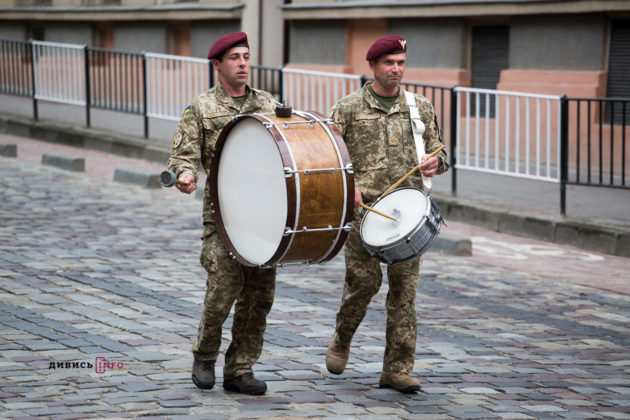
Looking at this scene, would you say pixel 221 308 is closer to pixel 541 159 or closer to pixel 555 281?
pixel 555 281

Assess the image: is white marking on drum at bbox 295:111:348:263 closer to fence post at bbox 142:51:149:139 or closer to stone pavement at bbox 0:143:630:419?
stone pavement at bbox 0:143:630:419

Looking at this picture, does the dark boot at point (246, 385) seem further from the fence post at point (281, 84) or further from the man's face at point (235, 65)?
the fence post at point (281, 84)

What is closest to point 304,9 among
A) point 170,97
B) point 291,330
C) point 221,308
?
point 170,97

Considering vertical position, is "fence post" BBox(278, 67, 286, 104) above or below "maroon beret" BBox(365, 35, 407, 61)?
below

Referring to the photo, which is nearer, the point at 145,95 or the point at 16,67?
the point at 145,95

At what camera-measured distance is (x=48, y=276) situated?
879cm

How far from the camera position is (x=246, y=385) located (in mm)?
5766

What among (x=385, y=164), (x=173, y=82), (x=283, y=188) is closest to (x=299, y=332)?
(x=385, y=164)

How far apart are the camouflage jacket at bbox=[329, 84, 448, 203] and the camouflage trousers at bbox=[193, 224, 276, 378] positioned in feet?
2.49

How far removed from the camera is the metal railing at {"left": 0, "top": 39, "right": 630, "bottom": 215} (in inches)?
452

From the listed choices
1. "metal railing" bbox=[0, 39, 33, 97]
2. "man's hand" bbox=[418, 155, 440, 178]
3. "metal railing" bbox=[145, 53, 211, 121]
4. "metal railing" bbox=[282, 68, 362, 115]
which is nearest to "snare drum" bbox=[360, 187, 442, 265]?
"man's hand" bbox=[418, 155, 440, 178]

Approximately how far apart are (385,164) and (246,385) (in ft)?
4.51

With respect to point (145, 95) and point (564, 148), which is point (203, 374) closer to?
point (564, 148)

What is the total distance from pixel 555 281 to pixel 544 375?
3051mm
